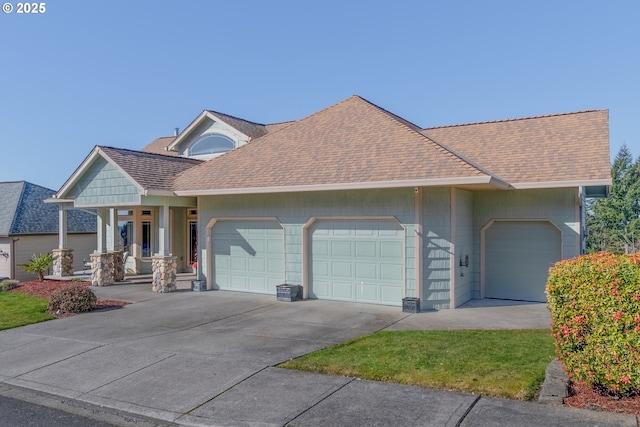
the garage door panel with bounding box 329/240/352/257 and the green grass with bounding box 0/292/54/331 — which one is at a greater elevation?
the garage door panel with bounding box 329/240/352/257

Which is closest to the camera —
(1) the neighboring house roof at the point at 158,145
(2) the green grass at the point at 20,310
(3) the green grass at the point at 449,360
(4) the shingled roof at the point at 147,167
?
(3) the green grass at the point at 449,360

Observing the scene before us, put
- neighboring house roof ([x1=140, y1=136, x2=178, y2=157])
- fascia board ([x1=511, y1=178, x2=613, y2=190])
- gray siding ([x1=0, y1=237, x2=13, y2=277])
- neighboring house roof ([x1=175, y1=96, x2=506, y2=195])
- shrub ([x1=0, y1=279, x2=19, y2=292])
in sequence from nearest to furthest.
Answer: fascia board ([x1=511, y1=178, x2=613, y2=190]) < neighboring house roof ([x1=175, y1=96, x2=506, y2=195]) < shrub ([x1=0, y1=279, x2=19, y2=292]) < gray siding ([x1=0, y1=237, x2=13, y2=277]) < neighboring house roof ([x1=140, y1=136, x2=178, y2=157])

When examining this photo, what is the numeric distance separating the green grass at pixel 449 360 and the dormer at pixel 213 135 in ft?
47.0

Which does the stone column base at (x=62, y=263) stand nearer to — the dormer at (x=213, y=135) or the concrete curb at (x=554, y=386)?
the dormer at (x=213, y=135)

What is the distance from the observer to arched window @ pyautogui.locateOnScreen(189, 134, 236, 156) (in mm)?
22031

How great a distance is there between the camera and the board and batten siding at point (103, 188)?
632 inches

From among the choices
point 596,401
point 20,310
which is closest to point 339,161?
point 596,401

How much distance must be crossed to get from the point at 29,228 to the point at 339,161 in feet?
59.9

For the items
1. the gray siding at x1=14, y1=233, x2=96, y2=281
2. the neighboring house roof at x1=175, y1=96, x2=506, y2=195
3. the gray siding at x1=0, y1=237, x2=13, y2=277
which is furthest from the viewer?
the gray siding at x1=14, y1=233, x2=96, y2=281

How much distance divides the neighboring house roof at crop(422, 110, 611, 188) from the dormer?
349 inches

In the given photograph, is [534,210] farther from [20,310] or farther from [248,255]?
[20,310]

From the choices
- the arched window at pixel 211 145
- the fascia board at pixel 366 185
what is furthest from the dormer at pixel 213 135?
the fascia board at pixel 366 185

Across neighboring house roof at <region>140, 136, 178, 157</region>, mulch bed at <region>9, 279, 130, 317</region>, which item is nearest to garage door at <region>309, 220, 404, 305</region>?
mulch bed at <region>9, 279, 130, 317</region>

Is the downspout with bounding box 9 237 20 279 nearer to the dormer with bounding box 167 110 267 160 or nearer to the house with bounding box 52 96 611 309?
the house with bounding box 52 96 611 309
